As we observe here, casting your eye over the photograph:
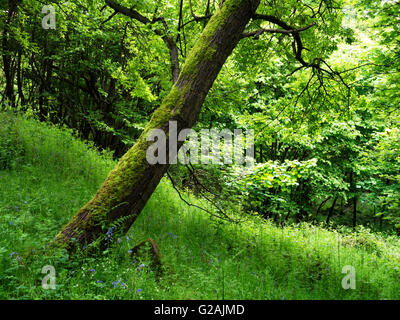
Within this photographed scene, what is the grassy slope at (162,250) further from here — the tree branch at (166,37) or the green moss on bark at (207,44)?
the tree branch at (166,37)

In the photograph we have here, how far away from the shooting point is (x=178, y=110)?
3434mm

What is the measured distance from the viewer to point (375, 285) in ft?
12.8

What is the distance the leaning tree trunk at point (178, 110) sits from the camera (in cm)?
335

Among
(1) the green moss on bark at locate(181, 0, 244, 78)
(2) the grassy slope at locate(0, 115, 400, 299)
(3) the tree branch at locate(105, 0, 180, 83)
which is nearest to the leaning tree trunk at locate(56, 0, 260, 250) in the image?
(1) the green moss on bark at locate(181, 0, 244, 78)

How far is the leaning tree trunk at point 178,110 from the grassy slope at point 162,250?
0.56m

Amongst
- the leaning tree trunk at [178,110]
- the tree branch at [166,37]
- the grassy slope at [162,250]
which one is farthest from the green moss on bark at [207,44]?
the grassy slope at [162,250]

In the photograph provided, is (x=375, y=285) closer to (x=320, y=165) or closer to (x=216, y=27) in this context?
(x=216, y=27)

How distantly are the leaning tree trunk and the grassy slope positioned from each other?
0.56 meters

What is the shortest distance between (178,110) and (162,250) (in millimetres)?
2214

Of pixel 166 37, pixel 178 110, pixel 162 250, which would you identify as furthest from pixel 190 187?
pixel 166 37

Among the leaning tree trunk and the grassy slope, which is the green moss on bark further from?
the grassy slope

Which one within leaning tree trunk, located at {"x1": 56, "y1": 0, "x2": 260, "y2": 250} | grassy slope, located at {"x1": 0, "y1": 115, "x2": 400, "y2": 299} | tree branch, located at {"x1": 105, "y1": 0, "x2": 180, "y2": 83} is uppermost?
tree branch, located at {"x1": 105, "y1": 0, "x2": 180, "y2": 83}

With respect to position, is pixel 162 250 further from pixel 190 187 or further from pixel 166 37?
pixel 166 37

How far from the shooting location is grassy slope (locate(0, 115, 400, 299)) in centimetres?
264
